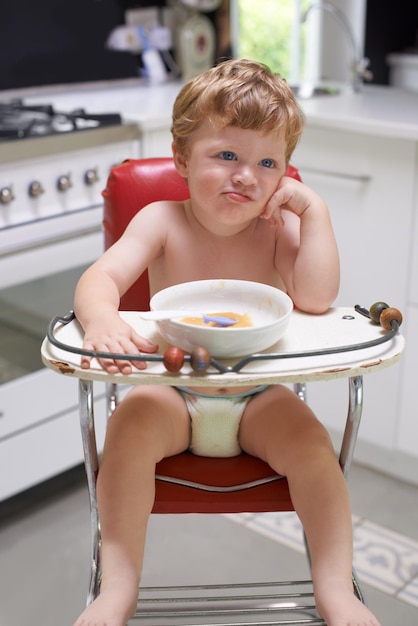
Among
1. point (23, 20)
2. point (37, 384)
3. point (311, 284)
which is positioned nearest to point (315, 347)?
point (311, 284)

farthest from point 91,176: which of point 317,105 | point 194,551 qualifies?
point 194,551

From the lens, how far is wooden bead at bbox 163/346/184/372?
40.5 inches

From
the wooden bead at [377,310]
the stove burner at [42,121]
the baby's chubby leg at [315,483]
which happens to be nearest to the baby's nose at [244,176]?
the wooden bead at [377,310]

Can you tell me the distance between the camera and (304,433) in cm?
132

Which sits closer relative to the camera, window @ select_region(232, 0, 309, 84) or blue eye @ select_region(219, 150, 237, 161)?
blue eye @ select_region(219, 150, 237, 161)

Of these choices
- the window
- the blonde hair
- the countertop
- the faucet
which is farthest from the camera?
the window

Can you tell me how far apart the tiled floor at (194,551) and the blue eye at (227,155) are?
1089 mm

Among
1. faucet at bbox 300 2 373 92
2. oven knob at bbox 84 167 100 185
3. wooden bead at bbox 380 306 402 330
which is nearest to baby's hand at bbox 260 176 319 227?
wooden bead at bbox 380 306 402 330

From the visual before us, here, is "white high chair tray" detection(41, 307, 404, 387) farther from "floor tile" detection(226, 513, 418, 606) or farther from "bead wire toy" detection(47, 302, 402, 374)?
"floor tile" detection(226, 513, 418, 606)

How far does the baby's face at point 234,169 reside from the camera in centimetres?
125

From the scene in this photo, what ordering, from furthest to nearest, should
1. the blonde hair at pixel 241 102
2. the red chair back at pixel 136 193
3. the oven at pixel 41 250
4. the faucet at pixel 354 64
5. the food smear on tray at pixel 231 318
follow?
the faucet at pixel 354 64 → the oven at pixel 41 250 → the red chair back at pixel 136 193 → the blonde hair at pixel 241 102 → the food smear on tray at pixel 231 318

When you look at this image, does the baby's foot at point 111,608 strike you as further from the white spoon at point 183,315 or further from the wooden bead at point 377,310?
the wooden bead at point 377,310

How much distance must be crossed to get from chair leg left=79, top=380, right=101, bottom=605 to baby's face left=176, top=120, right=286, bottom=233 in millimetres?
325

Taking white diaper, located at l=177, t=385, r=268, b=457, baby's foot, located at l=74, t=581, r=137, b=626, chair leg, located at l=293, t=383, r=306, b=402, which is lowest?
baby's foot, located at l=74, t=581, r=137, b=626
